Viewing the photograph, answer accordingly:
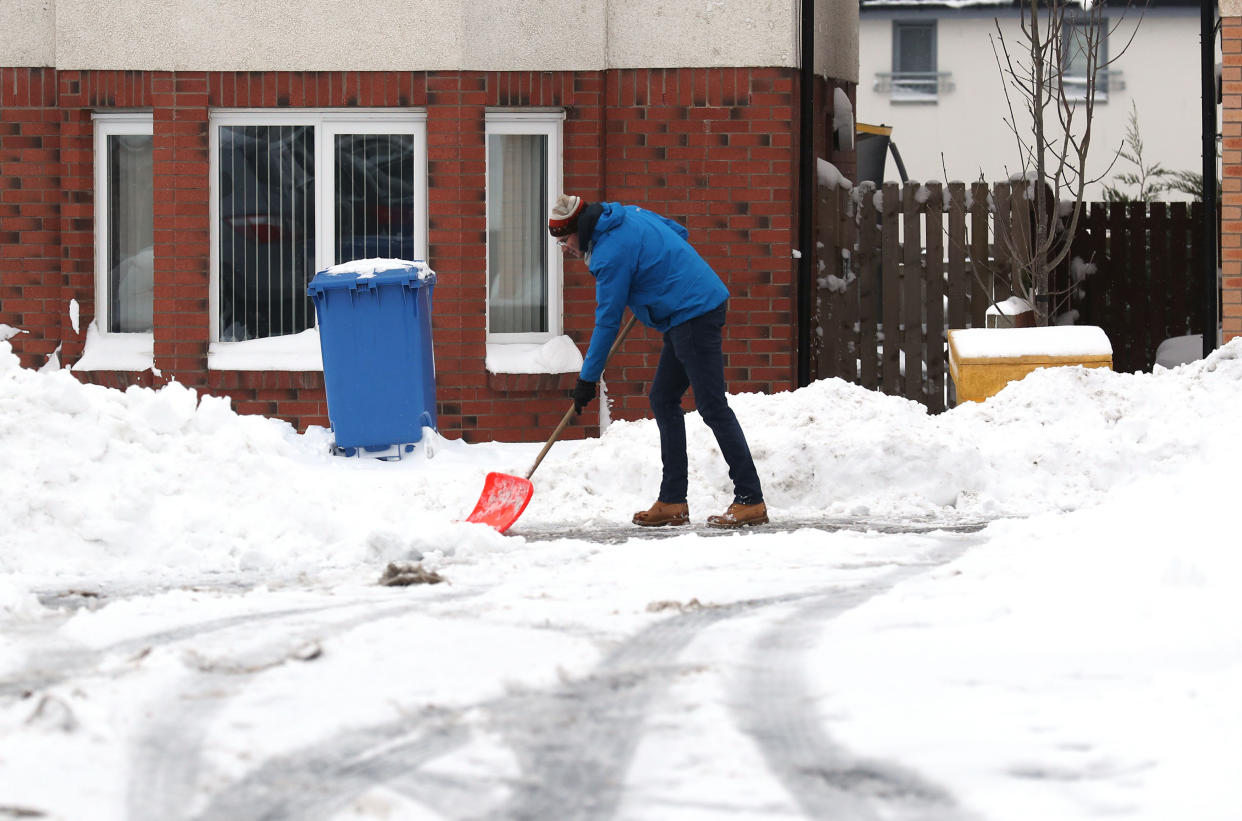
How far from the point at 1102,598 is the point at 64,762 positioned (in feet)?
9.81

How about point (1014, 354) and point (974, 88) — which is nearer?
point (1014, 354)

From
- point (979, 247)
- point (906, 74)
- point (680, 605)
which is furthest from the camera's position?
point (906, 74)

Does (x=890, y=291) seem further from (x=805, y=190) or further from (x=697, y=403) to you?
(x=697, y=403)

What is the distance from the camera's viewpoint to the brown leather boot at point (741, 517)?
791cm

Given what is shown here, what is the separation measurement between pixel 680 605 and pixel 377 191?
7.12m

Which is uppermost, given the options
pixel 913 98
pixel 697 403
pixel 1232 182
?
pixel 913 98

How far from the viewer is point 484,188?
11.5 metres

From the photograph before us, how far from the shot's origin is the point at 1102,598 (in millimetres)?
4957

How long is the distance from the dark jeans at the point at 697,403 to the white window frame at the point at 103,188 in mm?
5178

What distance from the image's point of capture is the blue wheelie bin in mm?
10344

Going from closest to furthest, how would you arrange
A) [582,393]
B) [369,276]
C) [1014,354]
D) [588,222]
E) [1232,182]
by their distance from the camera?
1. [588,222]
2. [582,393]
3. [369,276]
4. [1014,354]
5. [1232,182]

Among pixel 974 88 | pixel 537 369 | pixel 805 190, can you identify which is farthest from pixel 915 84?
pixel 537 369

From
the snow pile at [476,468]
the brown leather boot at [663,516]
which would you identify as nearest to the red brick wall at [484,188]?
the snow pile at [476,468]

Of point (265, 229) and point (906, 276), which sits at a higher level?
point (265, 229)
